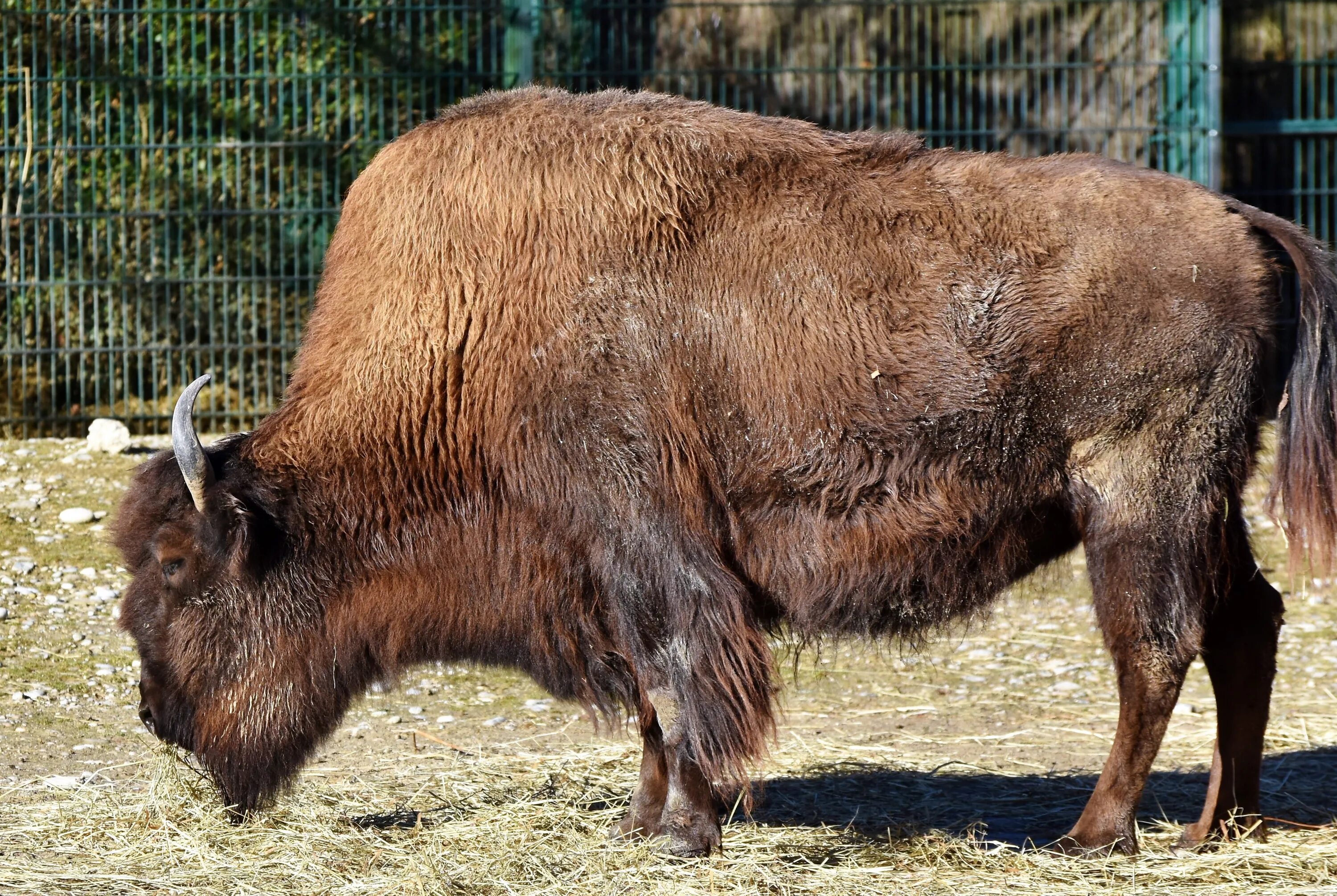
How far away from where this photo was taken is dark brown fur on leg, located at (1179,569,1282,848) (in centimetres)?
459

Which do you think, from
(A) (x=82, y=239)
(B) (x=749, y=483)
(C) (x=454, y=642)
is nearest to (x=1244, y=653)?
(B) (x=749, y=483)

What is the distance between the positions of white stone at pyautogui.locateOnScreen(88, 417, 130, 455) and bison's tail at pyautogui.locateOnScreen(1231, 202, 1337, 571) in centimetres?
628

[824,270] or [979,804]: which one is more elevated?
[824,270]

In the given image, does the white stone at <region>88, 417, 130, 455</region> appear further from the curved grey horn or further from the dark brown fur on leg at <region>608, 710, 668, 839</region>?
the dark brown fur on leg at <region>608, 710, 668, 839</region>

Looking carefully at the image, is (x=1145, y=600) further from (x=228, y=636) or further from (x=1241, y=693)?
(x=228, y=636)

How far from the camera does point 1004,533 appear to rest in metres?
4.40

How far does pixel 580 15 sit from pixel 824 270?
5383 mm

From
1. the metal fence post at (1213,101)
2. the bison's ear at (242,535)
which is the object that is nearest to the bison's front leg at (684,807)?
the bison's ear at (242,535)

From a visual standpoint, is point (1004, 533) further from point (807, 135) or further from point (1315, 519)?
point (807, 135)

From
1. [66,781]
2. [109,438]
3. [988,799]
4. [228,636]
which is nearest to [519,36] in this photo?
[109,438]

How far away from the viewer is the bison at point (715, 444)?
429 cm

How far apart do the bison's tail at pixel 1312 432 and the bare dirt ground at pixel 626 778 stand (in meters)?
0.16

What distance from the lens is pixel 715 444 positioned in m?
4.33

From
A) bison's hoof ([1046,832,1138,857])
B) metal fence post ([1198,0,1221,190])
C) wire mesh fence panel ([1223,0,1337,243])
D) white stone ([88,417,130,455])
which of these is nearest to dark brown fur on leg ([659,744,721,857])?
bison's hoof ([1046,832,1138,857])
